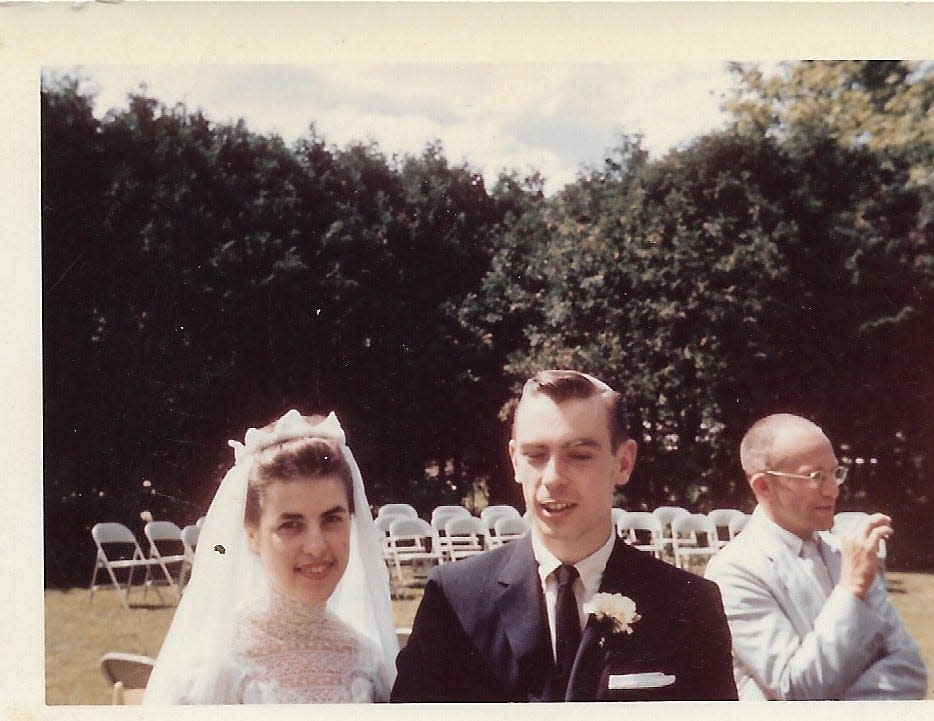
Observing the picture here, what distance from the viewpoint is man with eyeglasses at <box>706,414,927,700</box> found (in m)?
2.88

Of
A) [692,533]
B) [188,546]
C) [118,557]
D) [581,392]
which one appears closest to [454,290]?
[581,392]

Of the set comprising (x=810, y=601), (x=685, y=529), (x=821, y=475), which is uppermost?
(x=821, y=475)

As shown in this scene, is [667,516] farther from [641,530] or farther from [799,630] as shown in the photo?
[799,630]

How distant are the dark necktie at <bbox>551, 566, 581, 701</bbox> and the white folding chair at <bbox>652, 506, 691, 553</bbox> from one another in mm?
403

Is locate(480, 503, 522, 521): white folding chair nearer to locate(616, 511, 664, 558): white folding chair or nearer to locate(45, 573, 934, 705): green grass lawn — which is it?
locate(616, 511, 664, 558): white folding chair

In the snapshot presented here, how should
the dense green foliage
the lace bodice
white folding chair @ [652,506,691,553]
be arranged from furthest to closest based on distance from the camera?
the dense green foliage, white folding chair @ [652,506,691,553], the lace bodice

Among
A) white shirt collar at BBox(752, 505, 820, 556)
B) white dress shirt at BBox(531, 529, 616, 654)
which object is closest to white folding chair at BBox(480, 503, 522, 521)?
white dress shirt at BBox(531, 529, 616, 654)

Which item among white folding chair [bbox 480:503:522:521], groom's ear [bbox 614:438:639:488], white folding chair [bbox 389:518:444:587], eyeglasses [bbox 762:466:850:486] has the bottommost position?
white folding chair [bbox 389:518:444:587]

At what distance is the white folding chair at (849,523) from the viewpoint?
2963 millimetres

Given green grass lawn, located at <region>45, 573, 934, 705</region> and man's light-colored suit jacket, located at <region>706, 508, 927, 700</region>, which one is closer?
man's light-colored suit jacket, located at <region>706, 508, 927, 700</region>

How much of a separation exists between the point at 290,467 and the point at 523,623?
83 cm

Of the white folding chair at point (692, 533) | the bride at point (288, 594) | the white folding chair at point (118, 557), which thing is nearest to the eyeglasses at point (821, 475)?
the white folding chair at point (692, 533)

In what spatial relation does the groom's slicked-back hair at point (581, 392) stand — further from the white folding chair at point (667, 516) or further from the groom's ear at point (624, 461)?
the white folding chair at point (667, 516)

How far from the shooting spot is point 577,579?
280 centimetres
